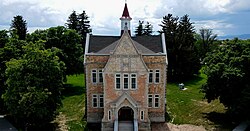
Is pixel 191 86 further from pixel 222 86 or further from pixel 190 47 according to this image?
pixel 222 86

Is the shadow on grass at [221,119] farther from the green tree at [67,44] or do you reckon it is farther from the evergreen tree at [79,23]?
the evergreen tree at [79,23]

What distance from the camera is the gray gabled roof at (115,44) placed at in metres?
36.3

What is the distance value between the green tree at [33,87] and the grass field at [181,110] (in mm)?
3786

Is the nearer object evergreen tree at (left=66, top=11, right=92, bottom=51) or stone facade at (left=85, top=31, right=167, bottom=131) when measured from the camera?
stone facade at (left=85, top=31, right=167, bottom=131)

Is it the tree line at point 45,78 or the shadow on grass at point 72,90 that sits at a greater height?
the tree line at point 45,78

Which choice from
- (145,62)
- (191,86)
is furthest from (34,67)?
(191,86)

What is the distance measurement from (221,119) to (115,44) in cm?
1495

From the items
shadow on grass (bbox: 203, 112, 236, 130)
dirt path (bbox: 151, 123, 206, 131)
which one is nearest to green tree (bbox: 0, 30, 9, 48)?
dirt path (bbox: 151, 123, 206, 131)

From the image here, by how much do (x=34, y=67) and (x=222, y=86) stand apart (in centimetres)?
1998

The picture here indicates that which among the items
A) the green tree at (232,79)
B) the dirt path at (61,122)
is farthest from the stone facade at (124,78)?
the green tree at (232,79)

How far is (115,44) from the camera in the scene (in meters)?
36.6

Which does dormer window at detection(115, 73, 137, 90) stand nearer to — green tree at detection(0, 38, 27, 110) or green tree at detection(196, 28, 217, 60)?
green tree at detection(0, 38, 27, 110)

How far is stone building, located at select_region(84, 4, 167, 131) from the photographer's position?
32750 mm

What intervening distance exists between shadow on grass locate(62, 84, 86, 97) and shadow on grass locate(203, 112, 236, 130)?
2123 centimetres
